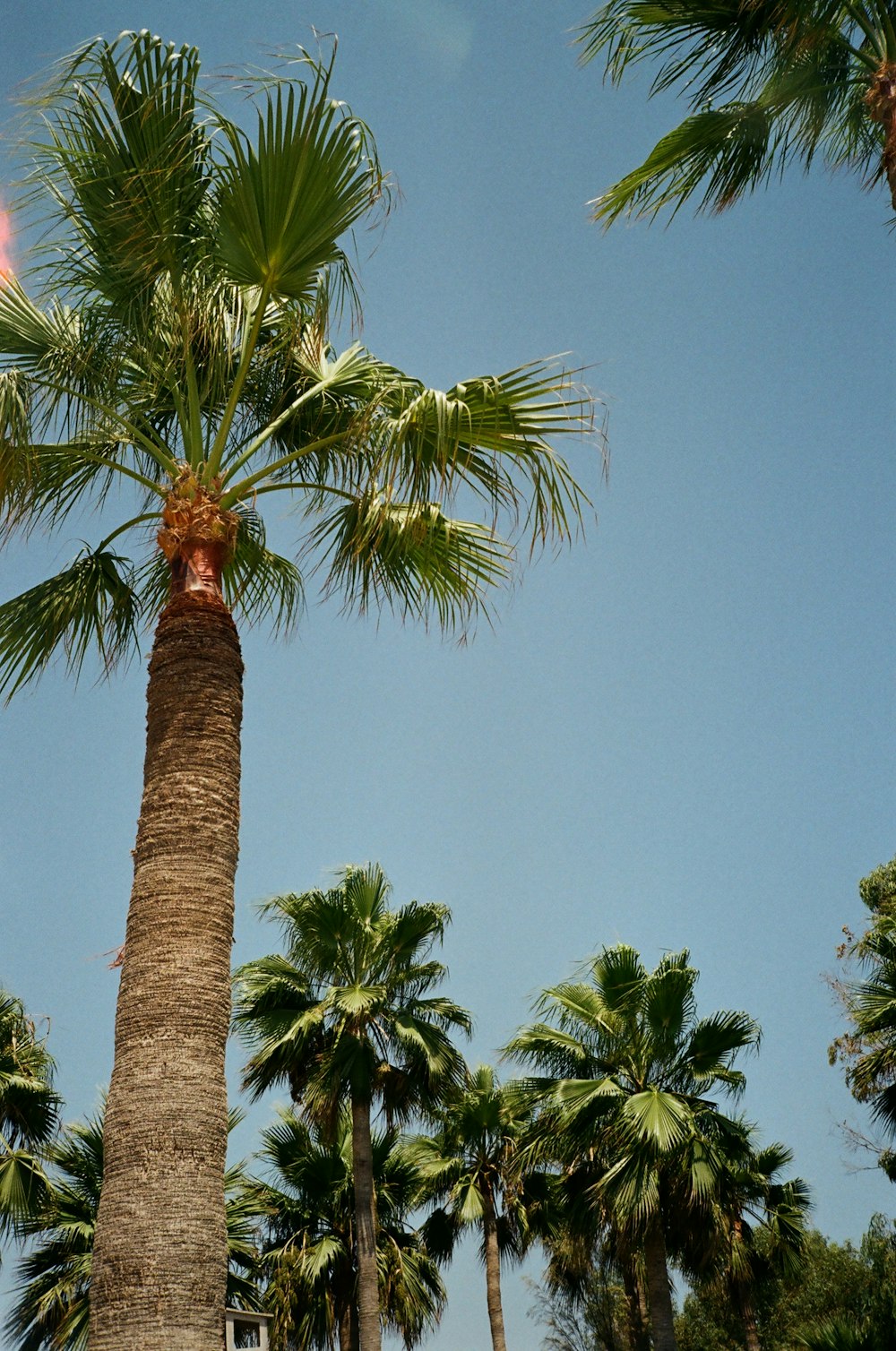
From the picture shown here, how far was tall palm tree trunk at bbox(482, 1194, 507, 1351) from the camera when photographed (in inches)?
806

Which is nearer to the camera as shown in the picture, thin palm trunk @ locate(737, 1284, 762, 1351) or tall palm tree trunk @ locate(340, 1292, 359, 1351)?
tall palm tree trunk @ locate(340, 1292, 359, 1351)

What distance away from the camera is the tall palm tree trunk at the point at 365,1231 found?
52.6 ft

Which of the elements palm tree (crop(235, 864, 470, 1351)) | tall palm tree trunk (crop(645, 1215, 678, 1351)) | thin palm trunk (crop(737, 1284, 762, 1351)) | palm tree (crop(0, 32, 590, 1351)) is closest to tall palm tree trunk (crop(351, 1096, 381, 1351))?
palm tree (crop(235, 864, 470, 1351))

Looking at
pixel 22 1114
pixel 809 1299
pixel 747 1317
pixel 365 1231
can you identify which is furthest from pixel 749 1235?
pixel 809 1299

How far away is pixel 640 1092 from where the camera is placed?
50.2 ft

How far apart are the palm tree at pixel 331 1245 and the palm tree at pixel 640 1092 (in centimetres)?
356

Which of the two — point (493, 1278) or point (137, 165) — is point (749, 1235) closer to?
point (493, 1278)

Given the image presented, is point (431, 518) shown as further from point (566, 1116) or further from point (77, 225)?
point (566, 1116)

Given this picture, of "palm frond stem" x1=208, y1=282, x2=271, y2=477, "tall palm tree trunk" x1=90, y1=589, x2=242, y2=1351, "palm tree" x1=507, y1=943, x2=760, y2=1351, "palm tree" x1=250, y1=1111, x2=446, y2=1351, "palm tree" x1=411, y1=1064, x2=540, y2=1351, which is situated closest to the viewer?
"tall palm tree trunk" x1=90, y1=589, x2=242, y2=1351

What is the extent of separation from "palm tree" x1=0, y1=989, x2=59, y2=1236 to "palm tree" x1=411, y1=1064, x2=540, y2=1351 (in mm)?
6812

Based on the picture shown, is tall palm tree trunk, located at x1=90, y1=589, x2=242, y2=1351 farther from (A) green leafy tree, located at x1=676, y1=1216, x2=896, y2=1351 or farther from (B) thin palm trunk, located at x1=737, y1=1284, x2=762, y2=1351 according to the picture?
(A) green leafy tree, located at x1=676, y1=1216, x2=896, y2=1351

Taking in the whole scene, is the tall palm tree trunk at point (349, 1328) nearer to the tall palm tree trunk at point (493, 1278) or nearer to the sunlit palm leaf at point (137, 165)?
the tall palm tree trunk at point (493, 1278)

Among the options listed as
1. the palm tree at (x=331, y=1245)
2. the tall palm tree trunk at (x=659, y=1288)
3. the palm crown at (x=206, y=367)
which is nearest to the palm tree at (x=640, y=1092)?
the tall palm tree trunk at (x=659, y=1288)

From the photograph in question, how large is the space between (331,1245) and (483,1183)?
3.50 m
